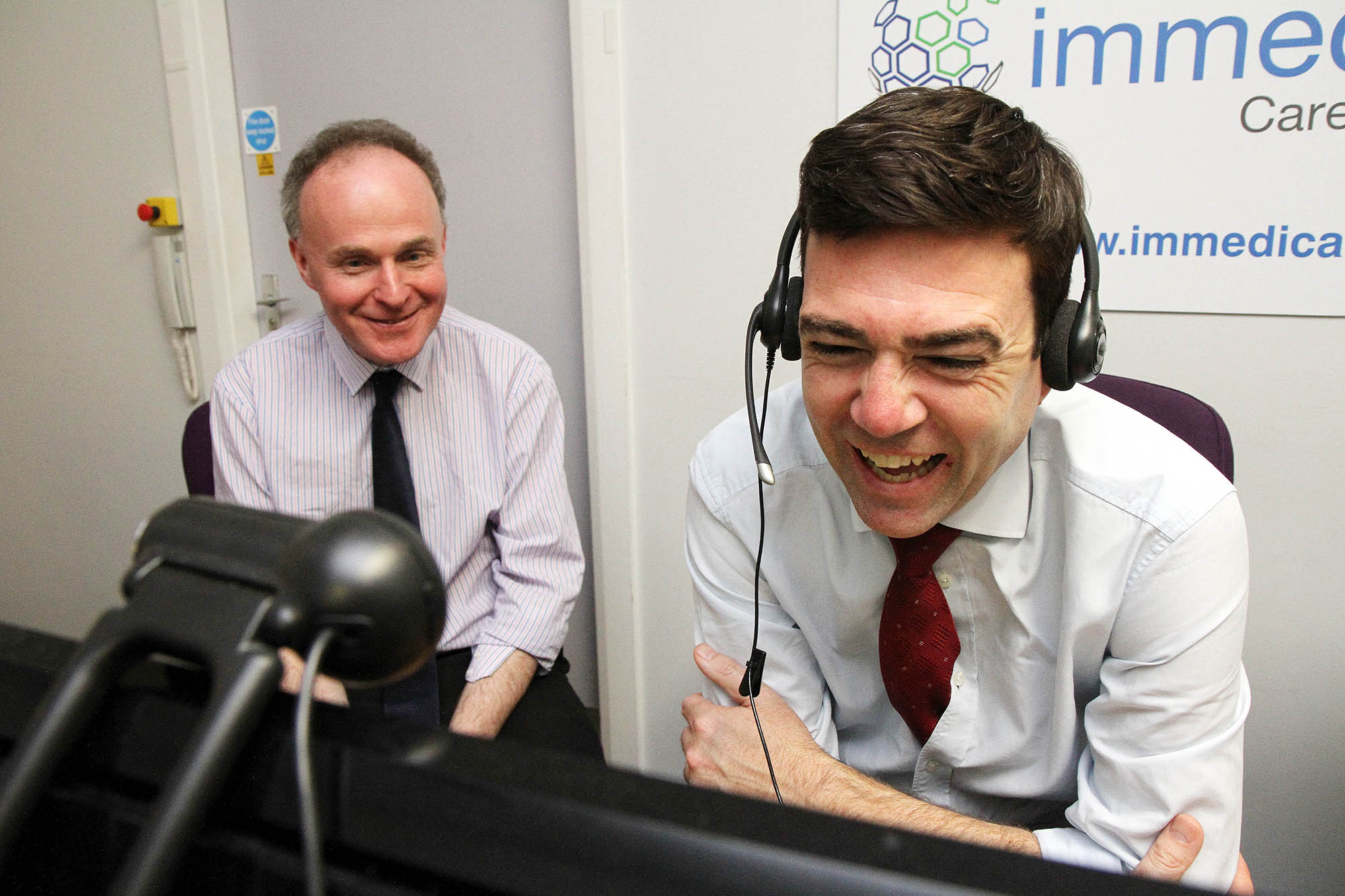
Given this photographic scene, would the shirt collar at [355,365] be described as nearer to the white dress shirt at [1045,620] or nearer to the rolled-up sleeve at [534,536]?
the rolled-up sleeve at [534,536]

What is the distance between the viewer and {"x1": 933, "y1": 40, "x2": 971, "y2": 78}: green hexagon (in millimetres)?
1564

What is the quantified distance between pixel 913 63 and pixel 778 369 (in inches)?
24.0

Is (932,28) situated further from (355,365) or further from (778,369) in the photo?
(355,365)

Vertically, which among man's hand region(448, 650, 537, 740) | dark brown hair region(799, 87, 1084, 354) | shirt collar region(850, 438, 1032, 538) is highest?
dark brown hair region(799, 87, 1084, 354)

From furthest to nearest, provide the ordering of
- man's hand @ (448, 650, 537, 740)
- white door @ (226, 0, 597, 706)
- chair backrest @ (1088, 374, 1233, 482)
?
1. white door @ (226, 0, 597, 706)
2. man's hand @ (448, 650, 537, 740)
3. chair backrest @ (1088, 374, 1233, 482)

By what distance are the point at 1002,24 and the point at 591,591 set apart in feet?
4.90

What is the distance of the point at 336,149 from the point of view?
56.9 inches

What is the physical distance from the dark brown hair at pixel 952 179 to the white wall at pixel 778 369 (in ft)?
2.68

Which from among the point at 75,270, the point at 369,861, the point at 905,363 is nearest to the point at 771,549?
the point at 905,363

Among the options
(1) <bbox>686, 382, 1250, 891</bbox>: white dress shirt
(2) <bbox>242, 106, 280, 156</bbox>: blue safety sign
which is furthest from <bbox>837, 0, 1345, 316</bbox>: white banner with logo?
(2) <bbox>242, 106, 280, 156</bbox>: blue safety sign

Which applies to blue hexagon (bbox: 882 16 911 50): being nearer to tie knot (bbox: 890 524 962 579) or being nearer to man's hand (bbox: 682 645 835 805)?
tie knot (bbox: 890 524 962 579)

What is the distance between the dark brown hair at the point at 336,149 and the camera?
1450 millimetres

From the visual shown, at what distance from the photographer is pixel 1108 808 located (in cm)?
89

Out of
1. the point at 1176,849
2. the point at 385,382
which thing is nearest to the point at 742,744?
the point at 1176,849
